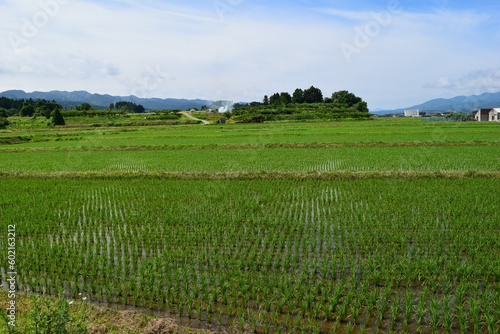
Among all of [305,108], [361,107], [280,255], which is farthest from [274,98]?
[280,255]

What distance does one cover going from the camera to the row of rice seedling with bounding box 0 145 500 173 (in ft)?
45.2

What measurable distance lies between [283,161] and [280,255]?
10168mm

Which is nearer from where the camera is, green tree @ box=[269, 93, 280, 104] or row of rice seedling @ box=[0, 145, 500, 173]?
row of rice seedling @ box=[0, 145, 500, 173]

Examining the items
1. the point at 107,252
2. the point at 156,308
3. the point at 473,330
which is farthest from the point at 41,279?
the point at 473,330

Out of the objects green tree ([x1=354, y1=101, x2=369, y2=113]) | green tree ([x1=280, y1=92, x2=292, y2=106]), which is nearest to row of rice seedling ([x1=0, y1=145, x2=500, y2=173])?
green tree ([x1=354, y1=101, x2=369, y2=113])

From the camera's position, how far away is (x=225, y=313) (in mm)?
4215

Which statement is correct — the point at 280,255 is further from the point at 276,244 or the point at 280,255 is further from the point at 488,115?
the point at 488,115

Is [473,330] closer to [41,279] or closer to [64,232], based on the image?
[41,279]

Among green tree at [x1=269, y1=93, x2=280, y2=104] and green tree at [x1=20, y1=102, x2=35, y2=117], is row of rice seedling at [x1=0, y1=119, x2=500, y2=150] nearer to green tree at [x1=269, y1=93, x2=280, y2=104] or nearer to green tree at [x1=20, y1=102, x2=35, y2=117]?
green tree at [x1=269, y1=93, x2=280, y2=104]

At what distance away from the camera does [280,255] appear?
5797 millimetres

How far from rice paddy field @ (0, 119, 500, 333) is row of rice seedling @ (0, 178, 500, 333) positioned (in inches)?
1.1

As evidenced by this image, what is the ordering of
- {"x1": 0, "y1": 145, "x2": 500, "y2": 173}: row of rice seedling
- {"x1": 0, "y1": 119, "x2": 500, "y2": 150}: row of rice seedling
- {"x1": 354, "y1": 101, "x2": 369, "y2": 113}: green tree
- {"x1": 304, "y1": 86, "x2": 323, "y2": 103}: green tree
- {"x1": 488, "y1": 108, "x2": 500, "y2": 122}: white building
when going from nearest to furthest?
{"x1": 0, "y1": 145, "x2": 500, "y2": 173}: row of rice seedling
{"x1": 0, "y1": 119, "x2": 500, "y2": 150}: row of rice seedling
{"x1": 488, "y1": 108, "x2": 500, "y2": 122}: white building
{"x1": 354, "y1": 101, "x2": 369, "y2": 113}: green tree
{"x1": 304, "y1": 86, "x2": 323, "y2": 103}: green tree

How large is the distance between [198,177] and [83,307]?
343 inches

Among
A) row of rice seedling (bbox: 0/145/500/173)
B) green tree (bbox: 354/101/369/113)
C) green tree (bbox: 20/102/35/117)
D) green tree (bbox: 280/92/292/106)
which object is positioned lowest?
row of rice seedling (bbox: 0/145/500/173)
